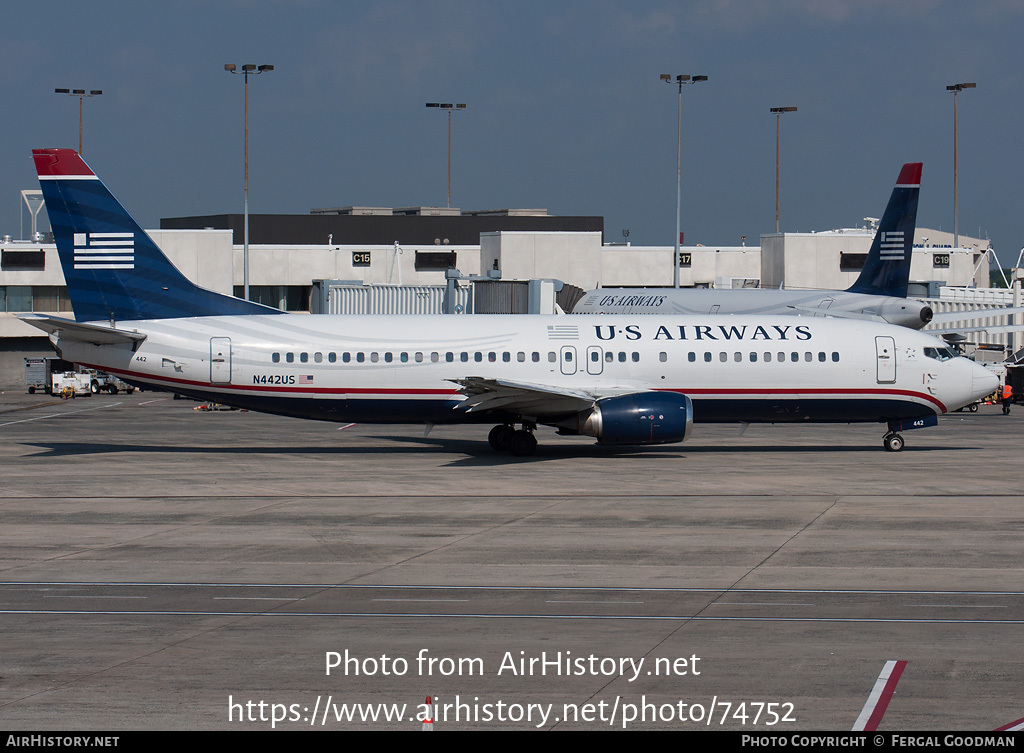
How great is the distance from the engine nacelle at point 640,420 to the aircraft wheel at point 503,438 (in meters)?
3.57

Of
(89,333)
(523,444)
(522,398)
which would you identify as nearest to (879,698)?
(522,398)

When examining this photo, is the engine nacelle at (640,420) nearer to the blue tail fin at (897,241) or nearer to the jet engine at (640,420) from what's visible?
the jet engine at (640,420)

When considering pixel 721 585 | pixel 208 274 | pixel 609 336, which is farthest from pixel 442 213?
pixel 721 585

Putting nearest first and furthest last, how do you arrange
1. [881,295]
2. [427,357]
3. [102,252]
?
[427,357]
[102,252]
[881,295]

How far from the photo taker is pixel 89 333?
35.2 m

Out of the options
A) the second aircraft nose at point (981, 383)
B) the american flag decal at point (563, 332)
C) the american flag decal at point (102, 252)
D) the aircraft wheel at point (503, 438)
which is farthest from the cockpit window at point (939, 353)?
the american flag decal at point (102, 252)

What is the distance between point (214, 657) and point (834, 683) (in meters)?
7.35

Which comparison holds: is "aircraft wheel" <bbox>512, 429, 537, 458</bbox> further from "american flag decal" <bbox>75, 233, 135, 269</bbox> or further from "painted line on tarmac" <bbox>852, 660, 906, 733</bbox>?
"painted line on tarmac" <bbox>852, 660, 906, 733</bbox>

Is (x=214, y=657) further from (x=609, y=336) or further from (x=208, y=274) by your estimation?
(x=208, y=274)

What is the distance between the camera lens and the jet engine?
33.8m

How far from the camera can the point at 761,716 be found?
12.0 meters

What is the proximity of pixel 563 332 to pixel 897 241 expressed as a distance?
27956mm

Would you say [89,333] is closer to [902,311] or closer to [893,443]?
[893,443]

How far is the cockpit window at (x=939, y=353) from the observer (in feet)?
123
